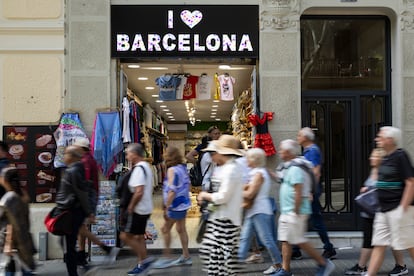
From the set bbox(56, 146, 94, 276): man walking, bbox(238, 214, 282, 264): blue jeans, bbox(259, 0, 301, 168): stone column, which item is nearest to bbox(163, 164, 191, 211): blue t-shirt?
bbox(238, 214, 282, 264): blue jeans

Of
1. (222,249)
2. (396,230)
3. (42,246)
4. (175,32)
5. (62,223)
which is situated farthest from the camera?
(175,32)

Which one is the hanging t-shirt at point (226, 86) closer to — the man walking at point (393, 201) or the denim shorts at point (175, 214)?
the denim shorts at point (175, 214)

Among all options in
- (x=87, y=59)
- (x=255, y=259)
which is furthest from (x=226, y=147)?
(x=87, y=59)

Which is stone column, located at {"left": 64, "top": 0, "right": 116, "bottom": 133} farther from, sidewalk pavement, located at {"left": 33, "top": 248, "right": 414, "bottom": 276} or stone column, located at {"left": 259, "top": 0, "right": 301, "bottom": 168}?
stone column, located at {"left": 259, "top": 0, "right": 301, "bottom": 168}

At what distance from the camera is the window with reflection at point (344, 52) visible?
9.93m

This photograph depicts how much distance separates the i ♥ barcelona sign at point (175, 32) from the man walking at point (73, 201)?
305cm

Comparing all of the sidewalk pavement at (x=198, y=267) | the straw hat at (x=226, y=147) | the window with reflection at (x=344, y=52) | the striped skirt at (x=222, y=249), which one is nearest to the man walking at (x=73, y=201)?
the sidewalk pavement at (x=198, y=267)

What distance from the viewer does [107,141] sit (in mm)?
9094

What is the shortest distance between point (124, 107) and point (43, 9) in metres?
2.06

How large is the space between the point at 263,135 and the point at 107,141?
253 cm

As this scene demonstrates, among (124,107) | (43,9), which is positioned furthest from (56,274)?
(43,9)

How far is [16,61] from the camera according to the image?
30.3 feet

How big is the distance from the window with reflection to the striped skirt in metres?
4.93

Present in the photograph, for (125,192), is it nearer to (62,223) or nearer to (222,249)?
(62,223)
